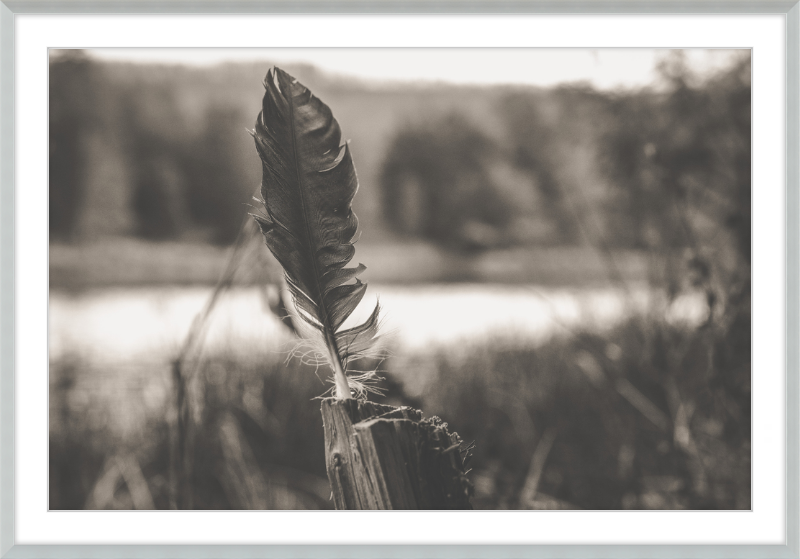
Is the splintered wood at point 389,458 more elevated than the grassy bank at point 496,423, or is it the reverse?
the splintered wood at point 389,458

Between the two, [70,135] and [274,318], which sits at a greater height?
[70,135]

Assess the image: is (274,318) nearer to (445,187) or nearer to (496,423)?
(445,187)

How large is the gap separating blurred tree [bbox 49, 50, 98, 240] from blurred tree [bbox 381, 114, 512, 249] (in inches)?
36.5

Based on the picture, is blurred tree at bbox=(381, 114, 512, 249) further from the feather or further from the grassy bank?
the feather

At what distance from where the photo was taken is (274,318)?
1.35 m

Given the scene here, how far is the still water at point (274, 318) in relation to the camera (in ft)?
5.05

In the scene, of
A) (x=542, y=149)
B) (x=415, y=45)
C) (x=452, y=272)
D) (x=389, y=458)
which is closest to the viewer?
(x=389, y=458)

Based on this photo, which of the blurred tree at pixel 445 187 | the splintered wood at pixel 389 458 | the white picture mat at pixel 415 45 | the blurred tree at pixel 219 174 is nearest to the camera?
the splintered wood at pixel 389 458

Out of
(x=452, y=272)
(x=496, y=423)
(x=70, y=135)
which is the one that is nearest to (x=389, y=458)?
(x=452, y=272)

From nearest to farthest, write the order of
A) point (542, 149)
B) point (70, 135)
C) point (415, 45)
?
point (415, 45) < point (70, 135) < point (542, 149)

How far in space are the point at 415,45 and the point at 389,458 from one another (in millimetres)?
746

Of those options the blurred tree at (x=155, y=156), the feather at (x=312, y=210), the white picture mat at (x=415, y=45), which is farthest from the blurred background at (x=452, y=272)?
the feather at (x=312, y=210)

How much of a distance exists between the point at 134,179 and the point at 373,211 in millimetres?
748

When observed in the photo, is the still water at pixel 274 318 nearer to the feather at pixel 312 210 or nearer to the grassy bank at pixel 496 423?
the grassy bank at pixel 496 423
